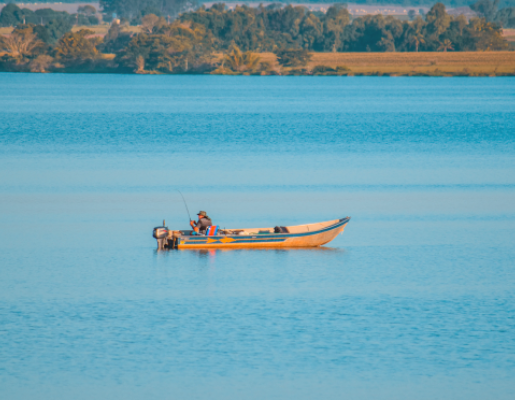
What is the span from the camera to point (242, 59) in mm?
196250

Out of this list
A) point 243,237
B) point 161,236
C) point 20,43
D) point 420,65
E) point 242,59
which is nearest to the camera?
point 161,236

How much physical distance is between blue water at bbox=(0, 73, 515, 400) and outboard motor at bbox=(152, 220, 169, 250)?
15.6 inches

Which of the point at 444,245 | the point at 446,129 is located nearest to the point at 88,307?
the point at 444,245

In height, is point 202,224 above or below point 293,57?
below

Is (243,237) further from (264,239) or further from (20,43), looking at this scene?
(20,43)

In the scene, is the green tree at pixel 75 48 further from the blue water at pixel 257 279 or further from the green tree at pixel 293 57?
the blue water at pixel 257 279

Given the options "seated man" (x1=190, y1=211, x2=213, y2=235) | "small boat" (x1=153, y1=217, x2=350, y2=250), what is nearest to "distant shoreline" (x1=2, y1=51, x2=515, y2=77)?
"small boat" (x1=153, y1=217, x2=350, y2=250)

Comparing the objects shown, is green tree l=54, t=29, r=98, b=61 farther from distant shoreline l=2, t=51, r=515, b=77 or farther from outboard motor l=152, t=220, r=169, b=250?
outboard motor l=152, t=220, r=169, b=250

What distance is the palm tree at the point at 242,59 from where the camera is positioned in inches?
7667

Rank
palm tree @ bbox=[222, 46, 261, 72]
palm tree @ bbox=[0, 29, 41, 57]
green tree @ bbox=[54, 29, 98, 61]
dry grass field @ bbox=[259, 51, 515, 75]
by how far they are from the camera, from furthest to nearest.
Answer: palm tree @ bbox=[0, 29, 41, 57] < palm tree @ bbox=[222, 46, 261, 72] < green tree @ bbox=[54, 29, 98, 61] < dry grass field @ bbox=[259, 51, 515, 75]

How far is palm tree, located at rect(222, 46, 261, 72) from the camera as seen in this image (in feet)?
639

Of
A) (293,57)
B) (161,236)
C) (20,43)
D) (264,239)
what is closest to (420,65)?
(293,57)

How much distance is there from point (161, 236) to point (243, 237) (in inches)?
96.2

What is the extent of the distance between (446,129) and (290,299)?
55.5 meters
